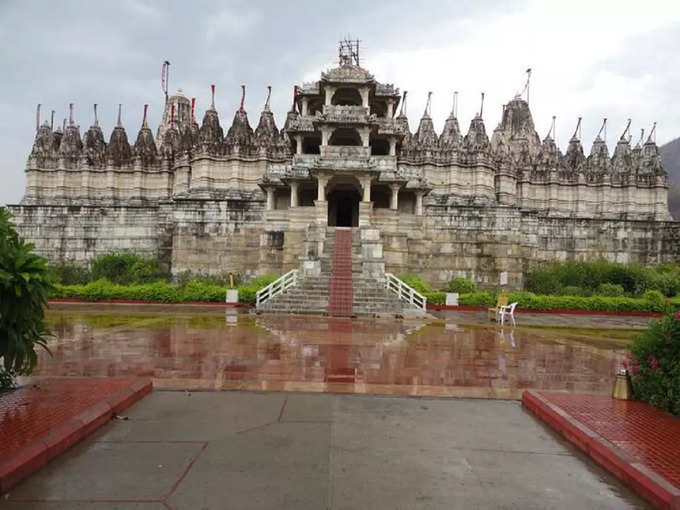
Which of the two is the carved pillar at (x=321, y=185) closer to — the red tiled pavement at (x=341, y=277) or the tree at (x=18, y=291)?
the red tiled pavement at (x=341, y=277)

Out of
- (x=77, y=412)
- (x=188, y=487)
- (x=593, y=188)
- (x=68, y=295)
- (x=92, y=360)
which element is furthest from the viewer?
(x=593, y=188)

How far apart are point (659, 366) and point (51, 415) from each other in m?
7.68

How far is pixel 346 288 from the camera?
19.2 meters

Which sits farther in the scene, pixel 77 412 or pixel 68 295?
pixel 68 295

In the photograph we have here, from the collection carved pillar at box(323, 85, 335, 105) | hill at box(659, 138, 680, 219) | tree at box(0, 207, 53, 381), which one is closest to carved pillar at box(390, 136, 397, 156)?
carved pillar at box(323, 85, 335, 105)

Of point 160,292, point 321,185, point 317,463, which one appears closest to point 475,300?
point 321,185

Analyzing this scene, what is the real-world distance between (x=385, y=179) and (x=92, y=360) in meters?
19.3

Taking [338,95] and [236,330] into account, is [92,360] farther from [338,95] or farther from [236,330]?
[338,95]

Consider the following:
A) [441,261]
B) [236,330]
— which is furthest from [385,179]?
[236,330]

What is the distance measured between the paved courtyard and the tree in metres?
1.44

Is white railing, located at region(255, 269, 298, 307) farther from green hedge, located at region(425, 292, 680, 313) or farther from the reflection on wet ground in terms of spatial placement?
green hedge, located at region(425, 292, 680, 313)

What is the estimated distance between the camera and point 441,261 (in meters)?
26.5

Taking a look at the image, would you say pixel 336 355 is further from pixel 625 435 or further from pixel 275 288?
pixel 275 288

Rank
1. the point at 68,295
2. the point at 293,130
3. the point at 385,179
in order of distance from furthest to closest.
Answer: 1. the point at 293,130
2. the point at 385,179
3. the point at 68,295
